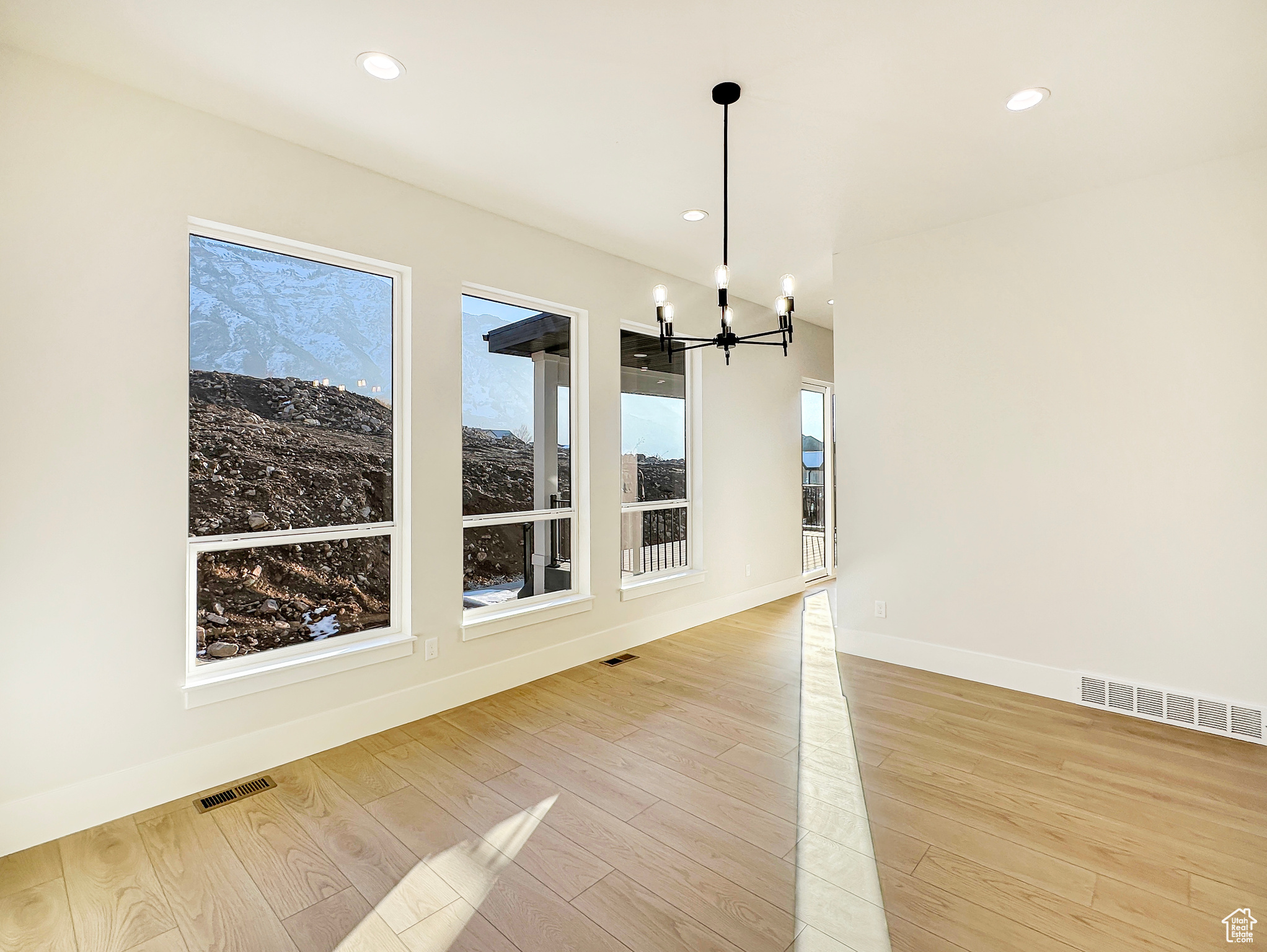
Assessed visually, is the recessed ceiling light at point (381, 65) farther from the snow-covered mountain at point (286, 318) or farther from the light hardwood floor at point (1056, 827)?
the light hardwood floor at point (1056, 827)

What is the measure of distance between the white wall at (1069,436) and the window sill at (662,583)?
4.02ft

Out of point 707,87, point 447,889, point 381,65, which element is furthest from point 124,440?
point 707,87

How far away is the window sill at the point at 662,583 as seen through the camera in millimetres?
4516

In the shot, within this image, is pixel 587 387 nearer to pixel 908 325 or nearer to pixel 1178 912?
pixel 908 325

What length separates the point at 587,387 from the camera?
4223mm

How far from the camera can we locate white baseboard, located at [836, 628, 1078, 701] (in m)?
3.53

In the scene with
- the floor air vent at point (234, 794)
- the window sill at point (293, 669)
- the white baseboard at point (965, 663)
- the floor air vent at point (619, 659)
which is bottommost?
the floor air vent at point (234, 794)

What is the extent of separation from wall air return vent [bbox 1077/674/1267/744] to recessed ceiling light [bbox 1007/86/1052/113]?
2.92 meters

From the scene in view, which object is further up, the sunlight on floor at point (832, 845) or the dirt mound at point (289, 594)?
the dirt mound at point (289, 594)

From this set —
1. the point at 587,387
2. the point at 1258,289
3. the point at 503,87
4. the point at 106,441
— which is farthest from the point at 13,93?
the point at 1258,289

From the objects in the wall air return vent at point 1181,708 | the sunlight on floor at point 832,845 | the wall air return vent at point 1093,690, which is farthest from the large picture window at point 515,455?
the wall air return vent at point 1181,708

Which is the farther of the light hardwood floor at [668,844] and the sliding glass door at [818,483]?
the sliding glass door at [818,483]

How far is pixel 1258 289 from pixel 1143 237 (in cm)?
56

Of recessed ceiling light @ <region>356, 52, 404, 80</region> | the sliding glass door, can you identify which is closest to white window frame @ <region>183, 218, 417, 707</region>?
recessed ceiling light @ <region>356, 52, 404, 80</region>
